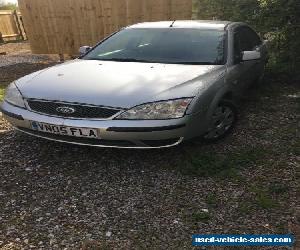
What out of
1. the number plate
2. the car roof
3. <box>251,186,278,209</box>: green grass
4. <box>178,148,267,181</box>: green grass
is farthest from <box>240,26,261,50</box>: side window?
the number plate

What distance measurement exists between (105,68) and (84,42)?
686cm

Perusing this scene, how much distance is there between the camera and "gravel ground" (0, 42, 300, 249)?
3.24 meters

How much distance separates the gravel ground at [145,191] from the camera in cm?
324

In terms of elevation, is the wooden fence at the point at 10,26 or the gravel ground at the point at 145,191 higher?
the gravel ground at the point at 145,191

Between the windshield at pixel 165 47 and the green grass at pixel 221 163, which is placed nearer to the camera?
the green grass at pixel 221 163

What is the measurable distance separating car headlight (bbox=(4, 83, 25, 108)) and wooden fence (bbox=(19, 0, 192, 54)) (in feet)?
21.0

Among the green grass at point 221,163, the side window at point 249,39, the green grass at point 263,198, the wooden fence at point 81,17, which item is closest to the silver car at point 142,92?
the green grass at point 221,163

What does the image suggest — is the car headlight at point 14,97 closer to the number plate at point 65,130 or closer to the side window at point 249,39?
the number plate at point 65,130

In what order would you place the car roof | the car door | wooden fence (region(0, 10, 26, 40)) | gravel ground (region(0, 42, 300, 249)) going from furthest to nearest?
wooden fence (region(0, 10, 26, 40)), the car roof, the car door, gravel ground (region(0, 42, 300, 249))

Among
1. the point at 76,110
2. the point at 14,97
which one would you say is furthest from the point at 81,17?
the point at 76,110

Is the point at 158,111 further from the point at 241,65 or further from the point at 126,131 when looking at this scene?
the point at 241,65

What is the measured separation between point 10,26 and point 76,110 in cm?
1796

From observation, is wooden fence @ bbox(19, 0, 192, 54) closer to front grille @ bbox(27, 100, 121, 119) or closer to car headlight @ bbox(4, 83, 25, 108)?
car headlight @ bbox(4, 83, 25, 108)

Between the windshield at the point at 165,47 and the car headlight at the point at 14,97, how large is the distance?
129cm
